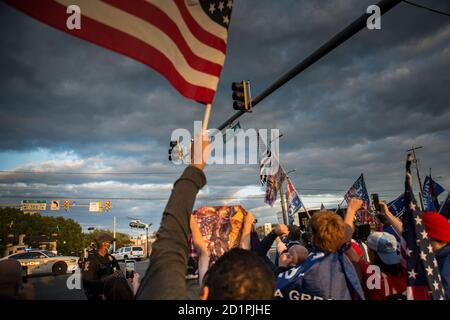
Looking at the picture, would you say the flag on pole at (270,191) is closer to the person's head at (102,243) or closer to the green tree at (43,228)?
the person's head at (102,243)

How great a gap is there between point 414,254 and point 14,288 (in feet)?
10.5

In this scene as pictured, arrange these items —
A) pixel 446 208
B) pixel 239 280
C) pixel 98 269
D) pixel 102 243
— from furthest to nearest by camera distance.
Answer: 1. pixel 102 243
2. pixel 98 269
3. pixel 446 208
4. pixel 239 280

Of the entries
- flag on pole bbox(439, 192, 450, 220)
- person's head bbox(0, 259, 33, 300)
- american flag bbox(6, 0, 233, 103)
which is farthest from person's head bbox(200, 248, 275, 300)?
flag on pole bbox(439, 192, 450, 220)

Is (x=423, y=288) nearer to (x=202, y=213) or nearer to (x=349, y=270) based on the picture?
(x=349, y=270)

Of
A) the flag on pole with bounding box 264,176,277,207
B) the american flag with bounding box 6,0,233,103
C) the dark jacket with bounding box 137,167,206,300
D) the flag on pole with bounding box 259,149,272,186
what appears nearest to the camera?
the dark jacket with bounding box 137,167,206,300

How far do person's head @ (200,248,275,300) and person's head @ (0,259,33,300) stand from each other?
5.93 feet

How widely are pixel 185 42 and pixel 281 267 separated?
240 cm

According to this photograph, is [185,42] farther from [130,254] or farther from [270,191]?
[130,254]

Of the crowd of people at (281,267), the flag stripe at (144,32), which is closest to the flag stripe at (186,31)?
the flag stripe at (144,32)

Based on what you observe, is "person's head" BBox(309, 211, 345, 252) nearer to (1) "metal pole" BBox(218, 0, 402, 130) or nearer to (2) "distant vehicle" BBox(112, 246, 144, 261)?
(1) "metal pole" BBox(218, 0, 402, 130)

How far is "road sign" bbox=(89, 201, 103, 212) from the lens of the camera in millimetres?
45503

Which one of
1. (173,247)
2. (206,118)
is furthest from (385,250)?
(173,247)

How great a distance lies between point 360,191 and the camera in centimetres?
1130

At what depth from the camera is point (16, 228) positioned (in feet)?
188
